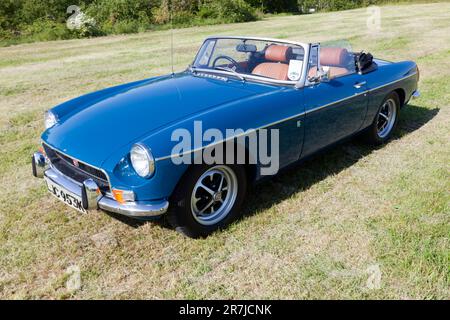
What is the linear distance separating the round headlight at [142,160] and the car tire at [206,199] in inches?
10.4

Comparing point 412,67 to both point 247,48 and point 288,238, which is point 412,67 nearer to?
point 247,48

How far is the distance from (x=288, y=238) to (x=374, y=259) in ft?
2.01

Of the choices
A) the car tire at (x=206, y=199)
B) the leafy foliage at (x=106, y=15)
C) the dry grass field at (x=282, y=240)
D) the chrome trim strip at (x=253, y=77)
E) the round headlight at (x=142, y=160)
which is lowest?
the dry grass field at (x=282, y=240)

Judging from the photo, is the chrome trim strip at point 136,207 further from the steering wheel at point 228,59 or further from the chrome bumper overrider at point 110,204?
the steering wheel at point 228,59

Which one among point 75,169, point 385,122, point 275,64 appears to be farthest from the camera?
point 385,122

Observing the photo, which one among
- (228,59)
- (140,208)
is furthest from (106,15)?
(140,208)

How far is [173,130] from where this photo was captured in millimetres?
2736

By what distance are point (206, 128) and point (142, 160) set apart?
51 cm

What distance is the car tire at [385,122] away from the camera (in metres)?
4.51

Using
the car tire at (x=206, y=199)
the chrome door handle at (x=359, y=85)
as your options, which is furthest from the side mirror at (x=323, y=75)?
the car tire at (x=206, y=199)

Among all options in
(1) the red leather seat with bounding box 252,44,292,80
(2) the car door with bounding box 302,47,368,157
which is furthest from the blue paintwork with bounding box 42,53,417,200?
(1) the red leather seat with bounding box 252,44,292,80

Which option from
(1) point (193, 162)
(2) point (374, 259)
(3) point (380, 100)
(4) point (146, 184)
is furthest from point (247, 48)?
(2) point (374, 259)

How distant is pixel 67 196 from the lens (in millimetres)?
2867

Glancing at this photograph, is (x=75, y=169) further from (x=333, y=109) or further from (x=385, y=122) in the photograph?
(x=385, y=122)
